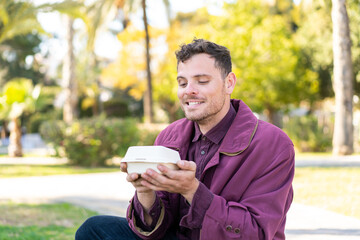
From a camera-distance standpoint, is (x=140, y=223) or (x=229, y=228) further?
(x=140, y=223)

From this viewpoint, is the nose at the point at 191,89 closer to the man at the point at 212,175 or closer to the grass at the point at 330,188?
the man at the point at 212,175

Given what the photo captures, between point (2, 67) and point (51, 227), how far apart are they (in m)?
30.0

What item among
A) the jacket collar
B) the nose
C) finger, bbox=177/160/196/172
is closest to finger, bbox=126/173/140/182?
finger, bbox=177/160/196/172

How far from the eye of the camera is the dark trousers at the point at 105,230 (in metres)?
2.38

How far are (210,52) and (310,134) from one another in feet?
52.6

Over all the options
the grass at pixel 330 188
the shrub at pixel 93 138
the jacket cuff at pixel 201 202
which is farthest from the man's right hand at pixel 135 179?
the shrub at pixel 93 138

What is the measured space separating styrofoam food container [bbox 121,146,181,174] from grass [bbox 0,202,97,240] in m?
3.03

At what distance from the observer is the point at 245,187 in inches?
80.6

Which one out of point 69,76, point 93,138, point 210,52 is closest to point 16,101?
point 69,76

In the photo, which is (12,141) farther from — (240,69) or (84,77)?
(84,77)

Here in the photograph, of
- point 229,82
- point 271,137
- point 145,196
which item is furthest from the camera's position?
point 229,82

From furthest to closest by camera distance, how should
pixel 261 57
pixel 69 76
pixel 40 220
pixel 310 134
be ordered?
pixel 261 57 → pixel 69 76 → pixel 310 134 → pixel 40 220

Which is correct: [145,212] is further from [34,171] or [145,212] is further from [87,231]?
[34,171]

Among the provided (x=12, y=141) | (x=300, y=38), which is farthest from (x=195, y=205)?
(x=300, y=38)
